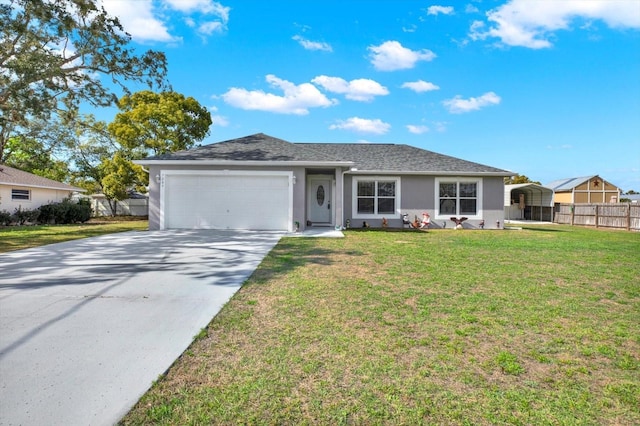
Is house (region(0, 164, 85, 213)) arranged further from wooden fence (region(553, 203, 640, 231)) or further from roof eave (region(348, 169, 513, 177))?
wooden fence (region(553, 203, 640, 231))

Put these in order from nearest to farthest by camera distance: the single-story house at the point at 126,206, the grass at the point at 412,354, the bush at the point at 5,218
A: the grass at the point at 412,354
the bush at the point at 5,218
the single-story house at the point at 126,206

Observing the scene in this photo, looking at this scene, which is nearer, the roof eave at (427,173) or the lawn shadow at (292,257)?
the lawn shadow at (292,257)

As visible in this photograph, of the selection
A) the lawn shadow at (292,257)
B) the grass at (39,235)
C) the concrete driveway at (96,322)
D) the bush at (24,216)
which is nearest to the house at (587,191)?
the lawn shadow at (292,257)

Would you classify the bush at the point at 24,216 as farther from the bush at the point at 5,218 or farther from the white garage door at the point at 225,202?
the white garage door at the point at 225,202

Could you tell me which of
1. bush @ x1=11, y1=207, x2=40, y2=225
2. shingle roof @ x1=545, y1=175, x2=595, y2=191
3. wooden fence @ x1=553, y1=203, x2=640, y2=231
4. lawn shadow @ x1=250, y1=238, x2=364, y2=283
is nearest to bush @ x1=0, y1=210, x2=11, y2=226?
bush @ x1=11, y1=207, x2=40, y2=225

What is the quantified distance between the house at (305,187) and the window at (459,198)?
48 millimetres

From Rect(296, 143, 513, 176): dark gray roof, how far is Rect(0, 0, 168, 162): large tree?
30.7 feet

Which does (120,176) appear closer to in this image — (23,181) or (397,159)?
(23,181)

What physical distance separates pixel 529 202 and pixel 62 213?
33.5 metres

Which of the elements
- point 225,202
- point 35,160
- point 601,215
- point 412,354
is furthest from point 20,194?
point 601,215

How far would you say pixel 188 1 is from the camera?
12.8 m

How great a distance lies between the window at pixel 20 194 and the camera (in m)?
19.4

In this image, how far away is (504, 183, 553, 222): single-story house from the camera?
85.5ft

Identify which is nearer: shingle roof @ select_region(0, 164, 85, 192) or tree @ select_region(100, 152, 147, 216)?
shingle roof @ select_region(0, 164, 85, 192)
